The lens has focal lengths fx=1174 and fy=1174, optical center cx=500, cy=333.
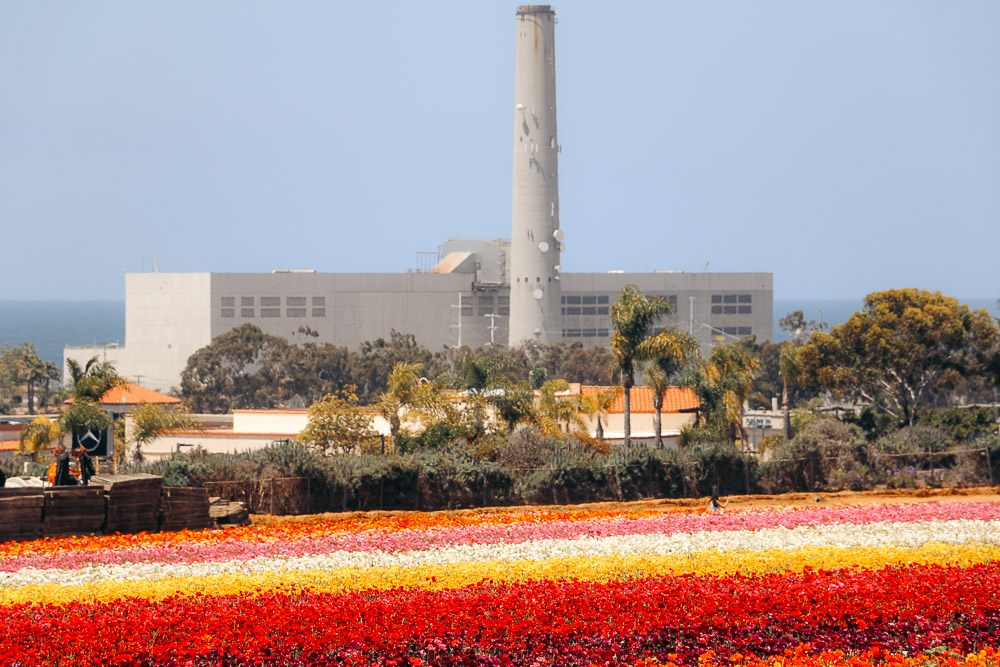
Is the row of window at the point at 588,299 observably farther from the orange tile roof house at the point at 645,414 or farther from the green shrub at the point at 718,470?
the green shrub at the point at 718,470

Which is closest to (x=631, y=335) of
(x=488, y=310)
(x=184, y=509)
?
(x=184, y=509)

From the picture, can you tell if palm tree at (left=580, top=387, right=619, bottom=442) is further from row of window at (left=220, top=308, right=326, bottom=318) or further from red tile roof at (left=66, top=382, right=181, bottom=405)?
row of window at (left=220, top=308, right=326, bottom=318)

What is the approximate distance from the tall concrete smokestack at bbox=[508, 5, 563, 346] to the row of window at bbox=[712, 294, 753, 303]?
29522mm

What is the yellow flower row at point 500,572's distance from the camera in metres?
17.6

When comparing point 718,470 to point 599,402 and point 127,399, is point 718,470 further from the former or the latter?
point 127,399

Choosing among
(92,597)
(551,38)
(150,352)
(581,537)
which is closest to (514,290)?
(551,38)

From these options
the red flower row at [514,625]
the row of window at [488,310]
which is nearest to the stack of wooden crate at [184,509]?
the red flower row at [514,625]

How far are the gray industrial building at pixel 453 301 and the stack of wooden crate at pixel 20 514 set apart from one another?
92290 mm

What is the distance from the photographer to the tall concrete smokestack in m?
112

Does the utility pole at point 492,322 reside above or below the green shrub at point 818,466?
→ above

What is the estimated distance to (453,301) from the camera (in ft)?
443

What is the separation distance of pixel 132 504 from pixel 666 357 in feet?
74.0

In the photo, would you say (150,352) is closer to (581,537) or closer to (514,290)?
(514,290)

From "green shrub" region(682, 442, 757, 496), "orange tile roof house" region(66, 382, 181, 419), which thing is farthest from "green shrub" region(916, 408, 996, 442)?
"orange tile roof house" region(66, 382, 181, 419)
